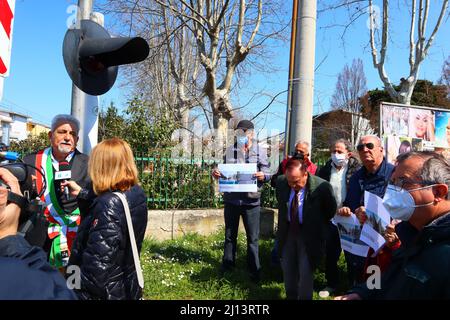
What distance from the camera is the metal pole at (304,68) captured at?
4312 mm

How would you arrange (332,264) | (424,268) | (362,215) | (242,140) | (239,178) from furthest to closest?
1. (242,140)
2. (239,178)
3. (332,264)
4. (362,215)
5. (424,268)

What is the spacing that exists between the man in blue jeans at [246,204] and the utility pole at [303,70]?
843 millimetres

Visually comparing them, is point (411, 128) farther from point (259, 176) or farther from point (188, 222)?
point (188, 222)

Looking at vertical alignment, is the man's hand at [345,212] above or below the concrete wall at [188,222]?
above

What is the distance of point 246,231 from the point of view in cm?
497

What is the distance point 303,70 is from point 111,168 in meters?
2.78

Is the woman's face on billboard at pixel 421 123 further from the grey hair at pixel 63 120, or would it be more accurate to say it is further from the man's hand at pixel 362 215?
the grey hair at pixel 63 120

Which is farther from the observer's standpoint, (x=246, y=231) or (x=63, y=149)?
(x=246, y=231)

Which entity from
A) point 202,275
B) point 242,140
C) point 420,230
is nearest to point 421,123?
point 242,140

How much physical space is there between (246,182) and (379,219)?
2.22m

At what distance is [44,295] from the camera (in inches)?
43.8

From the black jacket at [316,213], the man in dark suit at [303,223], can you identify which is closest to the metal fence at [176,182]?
the man in dark suit at [303,223]
